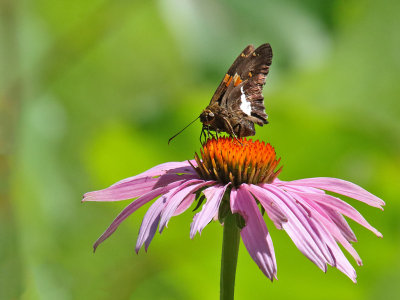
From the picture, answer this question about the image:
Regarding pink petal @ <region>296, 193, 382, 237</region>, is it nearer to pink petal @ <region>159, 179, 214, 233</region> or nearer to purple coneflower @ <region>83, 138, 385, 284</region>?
purple coneflower @ <region>83, 138, 385, 284</region>

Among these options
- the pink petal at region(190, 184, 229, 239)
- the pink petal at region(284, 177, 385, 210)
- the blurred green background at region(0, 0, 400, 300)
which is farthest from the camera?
the blurred green background at region(0, 0, 400, 300)

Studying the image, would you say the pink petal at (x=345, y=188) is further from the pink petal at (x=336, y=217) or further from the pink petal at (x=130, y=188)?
the pink petal at (x=130, y=188)

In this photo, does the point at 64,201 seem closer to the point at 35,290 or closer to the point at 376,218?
the point at 35,290

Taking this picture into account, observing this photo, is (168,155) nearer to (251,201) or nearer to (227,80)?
(227,80)

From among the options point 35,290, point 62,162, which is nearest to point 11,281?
point 35,290

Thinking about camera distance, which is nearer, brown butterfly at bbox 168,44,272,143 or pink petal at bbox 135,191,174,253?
pink petal at bbox 135,191,174,253

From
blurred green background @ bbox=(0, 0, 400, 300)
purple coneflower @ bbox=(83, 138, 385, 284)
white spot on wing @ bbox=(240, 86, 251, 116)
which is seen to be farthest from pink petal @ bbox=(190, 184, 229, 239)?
blurred green background @ bbox=(0, 0, 400, 300)

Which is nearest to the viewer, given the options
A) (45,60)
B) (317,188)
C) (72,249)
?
(317,188)
